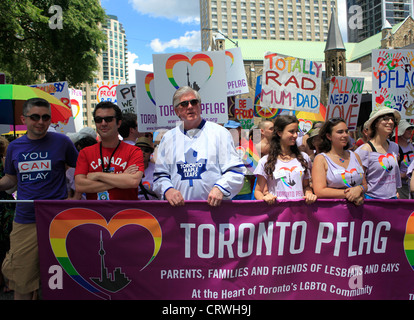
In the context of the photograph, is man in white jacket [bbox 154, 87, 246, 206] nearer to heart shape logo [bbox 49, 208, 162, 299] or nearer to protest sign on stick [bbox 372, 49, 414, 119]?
heart shape logo [bbox 49, 208, 162, 299]

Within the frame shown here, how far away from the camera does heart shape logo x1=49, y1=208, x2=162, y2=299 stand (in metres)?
3.12

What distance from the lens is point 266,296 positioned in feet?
10.2

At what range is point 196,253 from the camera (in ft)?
10.2

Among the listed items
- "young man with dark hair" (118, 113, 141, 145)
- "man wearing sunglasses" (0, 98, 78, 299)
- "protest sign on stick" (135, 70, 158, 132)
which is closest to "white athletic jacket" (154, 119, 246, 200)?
"man wearing sunglasses" (0, 98, 78, 299)

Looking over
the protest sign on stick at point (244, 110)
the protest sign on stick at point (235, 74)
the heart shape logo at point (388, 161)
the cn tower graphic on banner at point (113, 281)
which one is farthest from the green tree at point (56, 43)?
the heart shape logo at point (388, 161)

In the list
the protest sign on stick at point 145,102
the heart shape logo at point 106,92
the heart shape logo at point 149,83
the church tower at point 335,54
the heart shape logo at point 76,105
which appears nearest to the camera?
the protest sign on stick at point 145,102

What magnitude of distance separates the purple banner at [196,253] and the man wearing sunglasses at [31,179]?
0.16 metres

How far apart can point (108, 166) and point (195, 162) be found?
0.75m

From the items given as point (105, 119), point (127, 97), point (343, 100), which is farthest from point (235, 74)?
point (105, 119)

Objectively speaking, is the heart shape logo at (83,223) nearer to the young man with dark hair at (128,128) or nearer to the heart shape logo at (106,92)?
the young man with dark hair at (128,128)

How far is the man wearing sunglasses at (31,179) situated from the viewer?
321 centimetres

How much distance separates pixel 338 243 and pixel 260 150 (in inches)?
90.9

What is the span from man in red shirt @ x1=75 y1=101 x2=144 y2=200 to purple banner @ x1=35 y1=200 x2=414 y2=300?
0.49 ft
